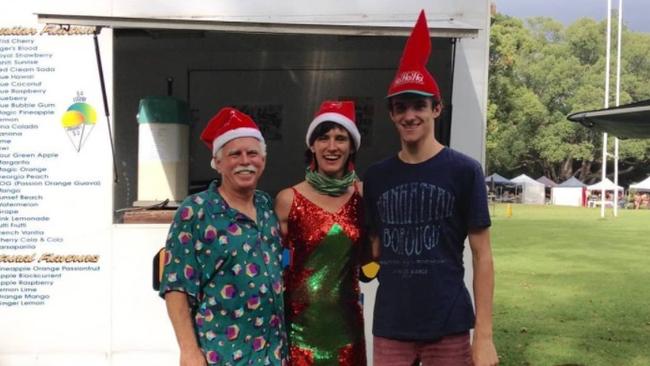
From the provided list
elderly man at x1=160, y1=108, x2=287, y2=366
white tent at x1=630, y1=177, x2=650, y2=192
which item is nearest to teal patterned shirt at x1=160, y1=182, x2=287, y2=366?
elderly man at x1=160, y1=108, x2=287, y2=366

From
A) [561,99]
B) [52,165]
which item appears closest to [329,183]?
[52,165]

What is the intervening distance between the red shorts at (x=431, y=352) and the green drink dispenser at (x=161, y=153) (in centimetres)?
→ 212

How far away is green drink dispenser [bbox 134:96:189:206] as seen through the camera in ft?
13.6

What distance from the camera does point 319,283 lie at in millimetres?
2393

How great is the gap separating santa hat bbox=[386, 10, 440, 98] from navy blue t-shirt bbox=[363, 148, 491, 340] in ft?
0.79

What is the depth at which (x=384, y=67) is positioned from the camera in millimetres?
5375

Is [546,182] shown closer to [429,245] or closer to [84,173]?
[84,173]

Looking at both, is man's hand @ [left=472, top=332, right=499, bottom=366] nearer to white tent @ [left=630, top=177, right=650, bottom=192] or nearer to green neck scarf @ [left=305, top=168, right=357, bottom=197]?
green neck scarf @ [left=305, top=168, right=357, bottom=197]

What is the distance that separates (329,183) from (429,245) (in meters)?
0.42

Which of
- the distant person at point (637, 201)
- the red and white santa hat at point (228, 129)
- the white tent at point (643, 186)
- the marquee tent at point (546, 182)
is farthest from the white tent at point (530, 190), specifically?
the red and white santa hat at point (228, 129)

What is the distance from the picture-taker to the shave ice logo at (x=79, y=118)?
12.0 ft

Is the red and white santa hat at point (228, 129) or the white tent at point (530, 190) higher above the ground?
the red and white santa hat at point (228, 129)

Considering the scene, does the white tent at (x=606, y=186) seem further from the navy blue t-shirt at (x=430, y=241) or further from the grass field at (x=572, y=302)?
the navy blue t-shirt at (x=430, y=241)

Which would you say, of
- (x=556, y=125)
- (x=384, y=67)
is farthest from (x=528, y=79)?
(x=384, y=67)
